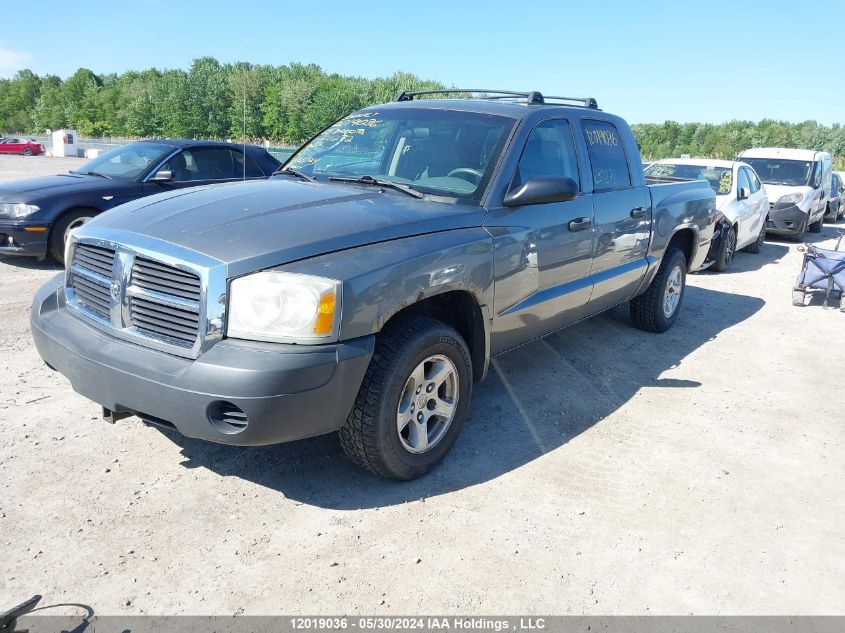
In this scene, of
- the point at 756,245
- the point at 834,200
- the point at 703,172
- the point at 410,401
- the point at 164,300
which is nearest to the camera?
the point at 164,300

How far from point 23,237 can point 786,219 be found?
1306cm

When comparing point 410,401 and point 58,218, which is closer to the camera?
point 410,401

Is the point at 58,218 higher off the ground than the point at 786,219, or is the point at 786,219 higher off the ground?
the point at 786,219

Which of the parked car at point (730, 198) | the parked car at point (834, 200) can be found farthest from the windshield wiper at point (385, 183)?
the parked car at point (834, 200)

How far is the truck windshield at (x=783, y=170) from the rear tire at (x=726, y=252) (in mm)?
4638

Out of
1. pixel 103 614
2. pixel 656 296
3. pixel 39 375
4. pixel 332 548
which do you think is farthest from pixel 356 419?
pixel 656 296

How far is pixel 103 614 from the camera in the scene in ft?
7.63

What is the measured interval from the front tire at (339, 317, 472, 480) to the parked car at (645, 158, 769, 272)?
7316 mm

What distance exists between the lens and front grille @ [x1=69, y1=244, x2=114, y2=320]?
2977mm

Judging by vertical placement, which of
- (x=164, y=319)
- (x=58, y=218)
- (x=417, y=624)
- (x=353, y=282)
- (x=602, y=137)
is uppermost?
(x=602, y=137)

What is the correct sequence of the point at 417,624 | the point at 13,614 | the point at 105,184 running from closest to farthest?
the point at 13,614
the point at 417,624
the point at 105,184

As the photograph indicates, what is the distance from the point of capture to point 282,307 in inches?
103

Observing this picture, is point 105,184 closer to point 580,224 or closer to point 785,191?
point 580,224

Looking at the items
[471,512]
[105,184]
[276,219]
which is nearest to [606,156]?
[276,219]
